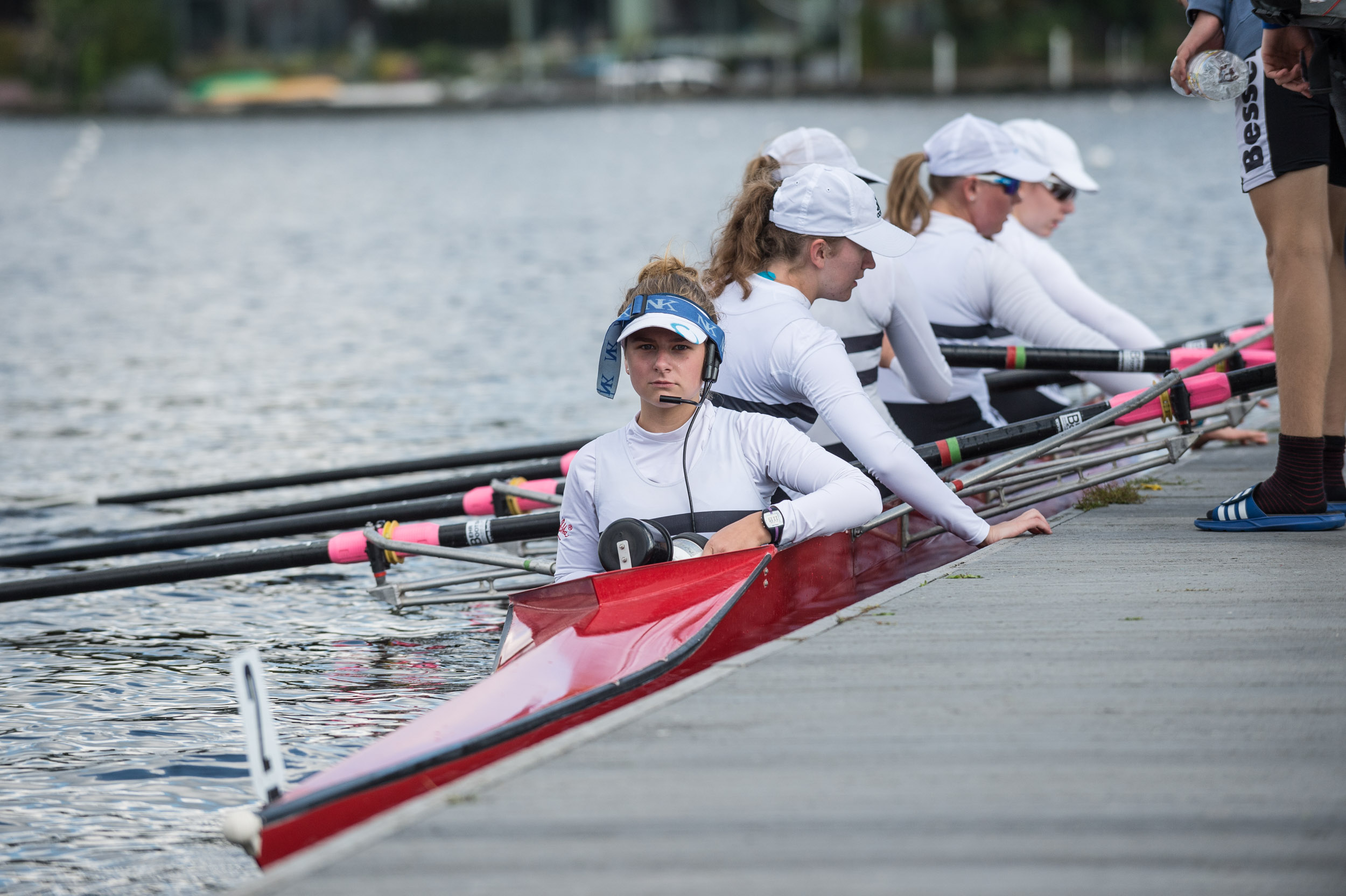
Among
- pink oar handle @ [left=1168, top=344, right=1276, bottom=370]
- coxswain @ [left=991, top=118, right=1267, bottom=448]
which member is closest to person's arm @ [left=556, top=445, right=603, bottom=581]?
pink oar handle @ [left=1168, top=344, right=1276, bottom=370]

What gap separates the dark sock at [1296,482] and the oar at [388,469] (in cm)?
349

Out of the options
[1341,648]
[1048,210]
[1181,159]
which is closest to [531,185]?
[1181,159]

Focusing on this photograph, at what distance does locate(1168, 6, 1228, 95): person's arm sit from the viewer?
4.65m

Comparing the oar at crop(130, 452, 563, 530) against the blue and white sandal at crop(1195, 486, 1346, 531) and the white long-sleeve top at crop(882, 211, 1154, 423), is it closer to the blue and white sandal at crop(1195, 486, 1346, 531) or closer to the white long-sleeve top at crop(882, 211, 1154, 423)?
the white long-sleeve top at crop(882, 211, 1154, 423)

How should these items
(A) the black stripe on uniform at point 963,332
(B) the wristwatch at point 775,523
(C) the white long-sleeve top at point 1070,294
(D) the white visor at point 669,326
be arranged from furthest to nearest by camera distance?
(C) the white long-sleeve top at point 1070,294 → (A) the black stripe on uniform at point 963,332 → (B) the wristwatch at point 775,523 → (D) the white visor at point 669,326

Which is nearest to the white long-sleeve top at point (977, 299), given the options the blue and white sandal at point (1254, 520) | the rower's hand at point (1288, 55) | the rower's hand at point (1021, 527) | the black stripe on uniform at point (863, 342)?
the black stripe on uniform at point (863, 342)

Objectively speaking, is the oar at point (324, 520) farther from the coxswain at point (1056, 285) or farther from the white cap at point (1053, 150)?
the white cap at point (1053, 150)

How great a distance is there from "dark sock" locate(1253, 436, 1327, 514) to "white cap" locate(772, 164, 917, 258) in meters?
1.27

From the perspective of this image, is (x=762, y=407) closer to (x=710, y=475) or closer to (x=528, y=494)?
(x=710, y=475)

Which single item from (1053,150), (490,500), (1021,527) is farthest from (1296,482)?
(490,500)

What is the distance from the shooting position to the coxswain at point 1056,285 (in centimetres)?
686

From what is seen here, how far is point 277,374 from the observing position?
14.7 m

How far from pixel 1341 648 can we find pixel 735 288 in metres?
2.06

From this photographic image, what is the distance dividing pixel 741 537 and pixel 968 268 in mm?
2518
